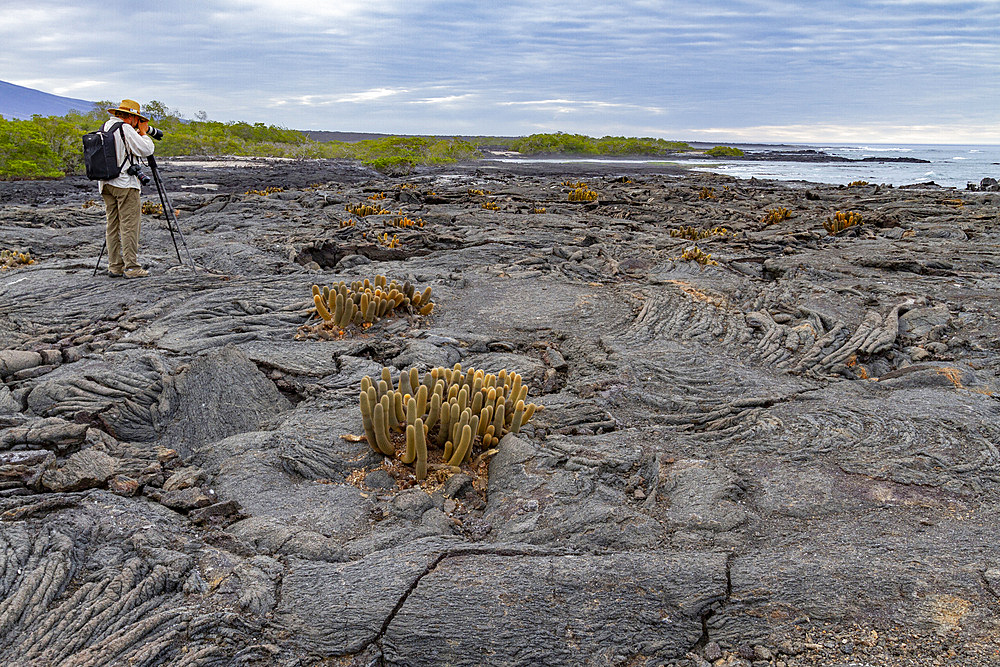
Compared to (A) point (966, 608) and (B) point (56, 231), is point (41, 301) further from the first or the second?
(A) point (966, 608)

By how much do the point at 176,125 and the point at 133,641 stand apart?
69.9m

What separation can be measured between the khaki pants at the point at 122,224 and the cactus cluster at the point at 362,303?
3.14 meters

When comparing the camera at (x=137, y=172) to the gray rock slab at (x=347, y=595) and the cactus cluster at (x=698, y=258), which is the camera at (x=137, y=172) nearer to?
the gray rock slab at (x=347, y=595)

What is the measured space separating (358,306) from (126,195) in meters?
4.03

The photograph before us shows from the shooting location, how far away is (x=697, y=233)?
14.6 m

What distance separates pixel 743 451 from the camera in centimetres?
451

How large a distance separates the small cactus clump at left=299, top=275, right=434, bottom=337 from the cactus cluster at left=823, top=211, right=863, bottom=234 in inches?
432

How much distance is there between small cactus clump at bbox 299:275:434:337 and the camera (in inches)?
271

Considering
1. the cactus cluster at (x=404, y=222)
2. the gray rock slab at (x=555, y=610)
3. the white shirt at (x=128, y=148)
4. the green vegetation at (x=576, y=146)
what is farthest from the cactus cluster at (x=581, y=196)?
the green vegetation at (x=576, y=146)

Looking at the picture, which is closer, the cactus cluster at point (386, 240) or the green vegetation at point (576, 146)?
the cactus cluster at point (386, 240)

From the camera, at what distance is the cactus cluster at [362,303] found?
6883 mm

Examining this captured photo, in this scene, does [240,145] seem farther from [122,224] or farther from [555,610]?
[555,610]

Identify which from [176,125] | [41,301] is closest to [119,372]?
[41,301]

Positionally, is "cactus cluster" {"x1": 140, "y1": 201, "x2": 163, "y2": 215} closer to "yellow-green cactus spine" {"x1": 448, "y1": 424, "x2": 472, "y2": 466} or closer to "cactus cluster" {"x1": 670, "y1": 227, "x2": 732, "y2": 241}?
"cactus cluster" {"x1": 670, "y1": 227, "x2": 732, "y2": 241}
